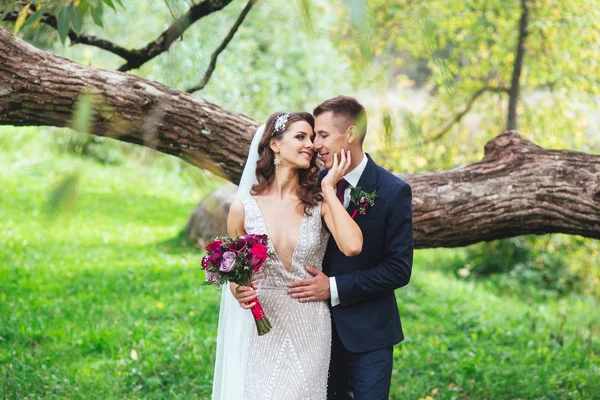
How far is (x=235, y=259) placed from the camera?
9.43ft

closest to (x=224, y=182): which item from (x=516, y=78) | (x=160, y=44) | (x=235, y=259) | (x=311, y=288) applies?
(x=235, y=259)

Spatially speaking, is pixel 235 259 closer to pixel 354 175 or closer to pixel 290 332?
pixel 290 332

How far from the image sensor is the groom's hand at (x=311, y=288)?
10.4 ft

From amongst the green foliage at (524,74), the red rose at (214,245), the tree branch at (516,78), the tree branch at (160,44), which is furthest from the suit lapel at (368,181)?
the tree branch at (516,78)

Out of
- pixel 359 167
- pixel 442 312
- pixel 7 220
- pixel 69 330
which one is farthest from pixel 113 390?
pixel 7 220

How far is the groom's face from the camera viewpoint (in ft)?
10.3

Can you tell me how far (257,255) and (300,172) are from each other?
0.64m

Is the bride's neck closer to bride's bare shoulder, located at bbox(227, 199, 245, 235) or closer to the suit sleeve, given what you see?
bride's bare shoulder, located at bbox(227, 199, 245, 235)

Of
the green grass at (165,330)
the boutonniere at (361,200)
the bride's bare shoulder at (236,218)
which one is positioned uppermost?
the boutonniere at (361,200)

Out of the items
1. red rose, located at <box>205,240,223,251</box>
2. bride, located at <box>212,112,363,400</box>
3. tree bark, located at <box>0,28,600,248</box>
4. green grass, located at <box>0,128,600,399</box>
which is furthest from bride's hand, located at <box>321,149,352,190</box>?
tree bark, located at <box>0,28,600,248</box>

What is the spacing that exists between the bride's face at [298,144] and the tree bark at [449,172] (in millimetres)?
674

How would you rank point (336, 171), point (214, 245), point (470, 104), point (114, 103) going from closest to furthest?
point (214, 245), point (336, 171), point (114, 103), point (470, 104)

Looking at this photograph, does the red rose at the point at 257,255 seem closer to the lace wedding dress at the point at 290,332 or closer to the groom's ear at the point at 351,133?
the lace wedding dress at the point at 290,332

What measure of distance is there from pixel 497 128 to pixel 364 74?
9.96 m
